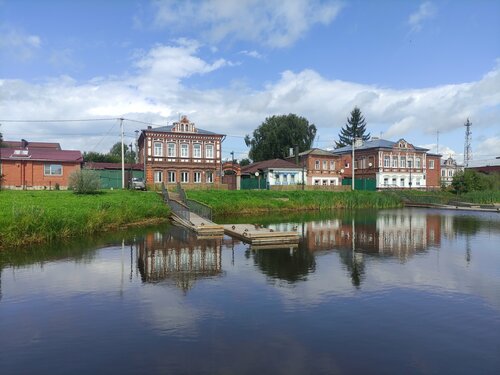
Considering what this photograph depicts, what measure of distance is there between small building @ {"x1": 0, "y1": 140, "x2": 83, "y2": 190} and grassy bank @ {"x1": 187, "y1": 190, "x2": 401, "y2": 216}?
49.0ft

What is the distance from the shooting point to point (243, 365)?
257 inches

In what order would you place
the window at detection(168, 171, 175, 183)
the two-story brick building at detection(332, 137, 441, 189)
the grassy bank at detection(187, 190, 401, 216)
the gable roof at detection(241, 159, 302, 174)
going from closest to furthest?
the grassy bank at detection(187, 190, 401, 216) → the window at detection(168, 171, 175, 183) → the gable roof at detection(241, 159, 302, 174) → the two-story brick building at detection(332, 137, 441, 189)

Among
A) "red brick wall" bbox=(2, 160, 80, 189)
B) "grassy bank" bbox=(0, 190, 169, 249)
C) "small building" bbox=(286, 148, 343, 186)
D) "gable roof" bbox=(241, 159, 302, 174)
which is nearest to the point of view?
"grassy bank" bbox=(0, 190, 169, 249)

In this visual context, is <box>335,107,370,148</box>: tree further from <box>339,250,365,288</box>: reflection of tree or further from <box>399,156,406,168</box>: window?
<box>339,250,365,288</box>: reflection of tree

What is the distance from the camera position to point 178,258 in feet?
49.4

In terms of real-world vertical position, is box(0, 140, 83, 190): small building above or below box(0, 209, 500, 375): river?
above

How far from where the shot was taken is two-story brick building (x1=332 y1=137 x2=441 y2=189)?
62.5 metres

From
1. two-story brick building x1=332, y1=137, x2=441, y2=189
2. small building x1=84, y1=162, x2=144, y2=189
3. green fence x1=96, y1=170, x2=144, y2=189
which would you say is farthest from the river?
two-story brick building x1=332, y1=137, x2=441, y2=189

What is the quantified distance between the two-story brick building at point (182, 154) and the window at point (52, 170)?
906cm

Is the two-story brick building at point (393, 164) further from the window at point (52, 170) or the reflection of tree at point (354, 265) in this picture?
the reflection of tree at point (354, 265)

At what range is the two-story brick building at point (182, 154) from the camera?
46000 mm

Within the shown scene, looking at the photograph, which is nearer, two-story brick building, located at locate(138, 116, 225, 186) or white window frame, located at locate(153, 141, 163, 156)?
two-story brick building, located at locate(138, 116, 225, 186)

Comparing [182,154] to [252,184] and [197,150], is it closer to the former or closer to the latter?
[197,150]

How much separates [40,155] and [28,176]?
269 centimetres
